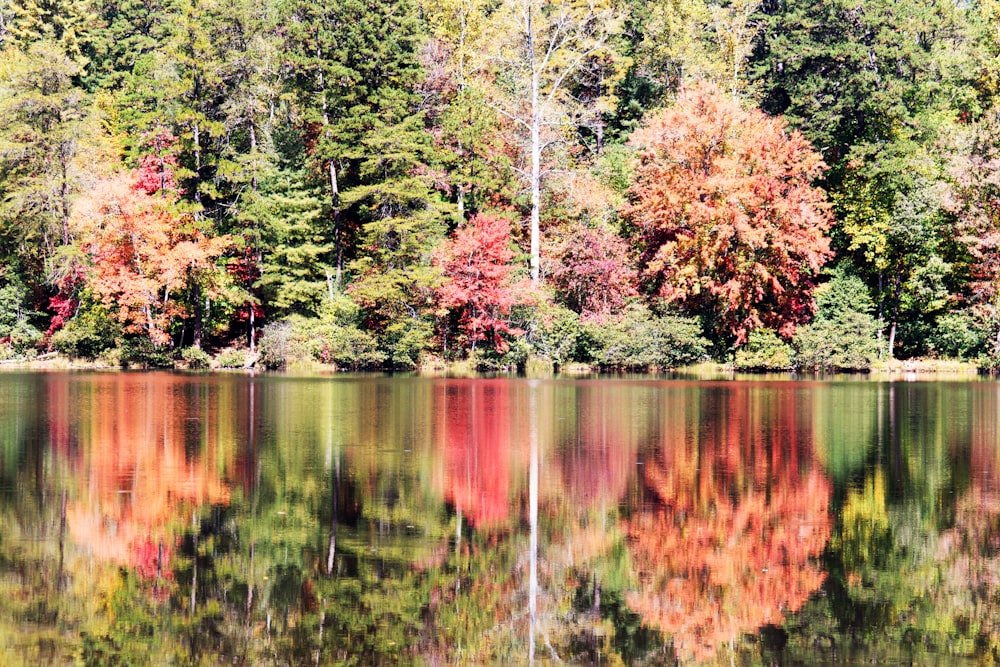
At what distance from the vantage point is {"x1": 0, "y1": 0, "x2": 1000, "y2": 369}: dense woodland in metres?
46.6

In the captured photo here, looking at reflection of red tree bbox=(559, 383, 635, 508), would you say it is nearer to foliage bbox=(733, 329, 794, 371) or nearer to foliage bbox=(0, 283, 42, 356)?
foliage bbox=(733, 329, 794, 371)

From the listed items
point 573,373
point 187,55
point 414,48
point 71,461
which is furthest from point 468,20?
point 71,461

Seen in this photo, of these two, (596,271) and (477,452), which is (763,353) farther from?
(477,452)

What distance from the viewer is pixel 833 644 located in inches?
350

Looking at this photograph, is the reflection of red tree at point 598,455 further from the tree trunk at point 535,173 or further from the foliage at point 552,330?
the tree trunk at point 535,173

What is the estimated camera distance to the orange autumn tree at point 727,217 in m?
45.8

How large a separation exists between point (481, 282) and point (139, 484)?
102 ft

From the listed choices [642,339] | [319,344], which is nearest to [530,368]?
[642,339]

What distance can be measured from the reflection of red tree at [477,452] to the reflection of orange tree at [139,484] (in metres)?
3.05

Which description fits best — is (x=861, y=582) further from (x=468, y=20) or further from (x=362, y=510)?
(x=468, y=20)

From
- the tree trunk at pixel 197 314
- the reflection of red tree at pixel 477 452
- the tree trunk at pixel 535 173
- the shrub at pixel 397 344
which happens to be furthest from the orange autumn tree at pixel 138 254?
the reflection of red tree at pixel 477 452

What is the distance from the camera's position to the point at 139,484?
1542 cm

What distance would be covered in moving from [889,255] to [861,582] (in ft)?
138

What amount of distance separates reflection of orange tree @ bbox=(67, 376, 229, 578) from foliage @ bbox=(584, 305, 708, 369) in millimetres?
22199
